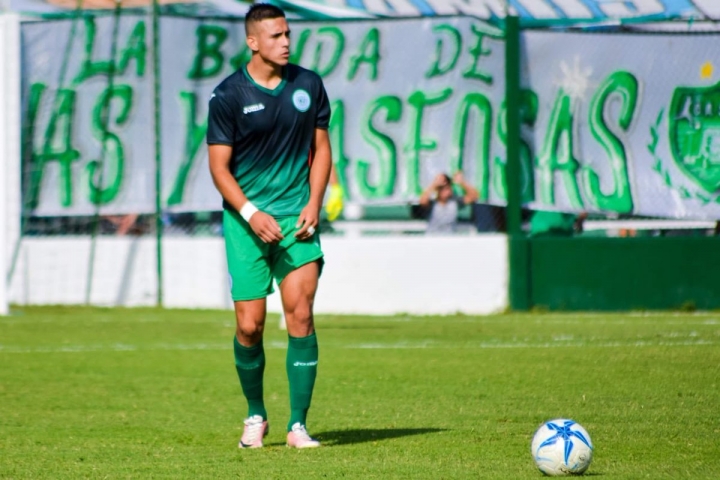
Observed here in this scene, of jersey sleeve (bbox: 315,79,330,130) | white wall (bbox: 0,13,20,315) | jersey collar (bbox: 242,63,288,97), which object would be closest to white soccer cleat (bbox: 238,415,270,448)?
jersey sleeve (bbox: 315,79,330,130)

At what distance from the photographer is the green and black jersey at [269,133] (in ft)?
20.0

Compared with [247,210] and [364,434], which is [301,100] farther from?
[364,434]

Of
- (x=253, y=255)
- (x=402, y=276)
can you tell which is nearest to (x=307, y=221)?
(x=253, y=255)

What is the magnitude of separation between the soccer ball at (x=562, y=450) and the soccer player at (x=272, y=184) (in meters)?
1.33

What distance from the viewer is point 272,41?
6.10 metres

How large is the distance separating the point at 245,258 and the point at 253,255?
40mm

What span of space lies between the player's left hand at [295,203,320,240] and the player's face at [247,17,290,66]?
67 centimetres

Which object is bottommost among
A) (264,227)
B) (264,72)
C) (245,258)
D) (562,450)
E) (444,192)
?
(562,450)

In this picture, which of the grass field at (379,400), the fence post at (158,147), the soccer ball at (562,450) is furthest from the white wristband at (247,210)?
the fence post at (158,147)

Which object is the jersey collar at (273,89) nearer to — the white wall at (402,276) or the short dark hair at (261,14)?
the short dark hair at (261,14)

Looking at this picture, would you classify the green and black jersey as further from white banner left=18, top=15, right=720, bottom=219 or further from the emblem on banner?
the emblem on banner

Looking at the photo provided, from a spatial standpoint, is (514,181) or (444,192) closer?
(514,181)

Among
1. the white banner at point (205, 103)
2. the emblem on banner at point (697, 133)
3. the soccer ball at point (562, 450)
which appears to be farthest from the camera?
the white banner at point (205, 103)

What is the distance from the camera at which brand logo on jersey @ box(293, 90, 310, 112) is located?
6.15m
